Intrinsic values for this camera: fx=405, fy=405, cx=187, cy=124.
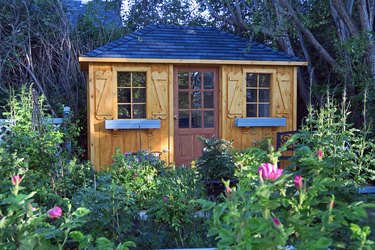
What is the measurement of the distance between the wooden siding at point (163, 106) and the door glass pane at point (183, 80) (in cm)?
23

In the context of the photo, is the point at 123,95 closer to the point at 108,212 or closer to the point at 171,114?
the point at 171,114

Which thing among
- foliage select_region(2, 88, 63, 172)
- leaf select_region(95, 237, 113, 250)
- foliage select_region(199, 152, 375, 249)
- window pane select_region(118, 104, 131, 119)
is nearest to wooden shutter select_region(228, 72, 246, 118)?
window pane select_region(118, 104, 131, 119)

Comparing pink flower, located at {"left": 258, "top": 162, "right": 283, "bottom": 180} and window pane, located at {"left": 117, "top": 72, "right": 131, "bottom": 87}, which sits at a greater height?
window pane, located at {"left": 117, "top": 72, "right": 131, "bottom": 87}

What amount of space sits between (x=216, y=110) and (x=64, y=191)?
414 centimetres

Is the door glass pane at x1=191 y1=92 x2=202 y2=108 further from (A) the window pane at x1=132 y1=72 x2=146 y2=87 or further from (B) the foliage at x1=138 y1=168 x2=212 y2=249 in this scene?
(B) the foliage at x1=138 y1=168 x2=212 y2=249

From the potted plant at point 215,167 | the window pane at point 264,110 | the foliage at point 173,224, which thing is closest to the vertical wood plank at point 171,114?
the window pane at point 264,110

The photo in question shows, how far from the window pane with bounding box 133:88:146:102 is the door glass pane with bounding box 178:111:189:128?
0.74 m

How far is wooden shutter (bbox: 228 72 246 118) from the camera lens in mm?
7469

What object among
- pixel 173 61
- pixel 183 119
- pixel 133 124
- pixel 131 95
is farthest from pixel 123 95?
pixel 183 119

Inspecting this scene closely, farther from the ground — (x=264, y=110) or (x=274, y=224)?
(x=264, y=110)

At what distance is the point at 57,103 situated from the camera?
869 cm

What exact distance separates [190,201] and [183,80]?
561cm

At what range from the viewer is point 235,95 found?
7.50 metres

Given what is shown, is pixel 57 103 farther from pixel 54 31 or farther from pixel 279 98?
pixel 279 98
